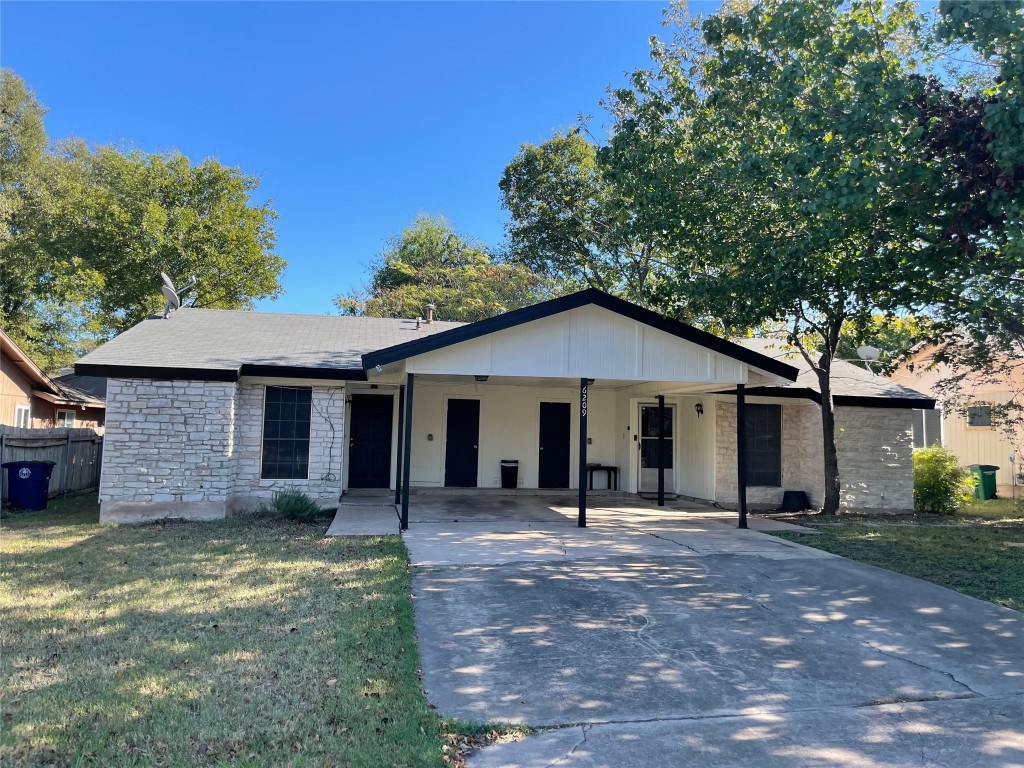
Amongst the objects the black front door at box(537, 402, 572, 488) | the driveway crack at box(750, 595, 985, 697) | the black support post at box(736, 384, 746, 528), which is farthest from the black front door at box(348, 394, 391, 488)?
the driveway crack at box(750, 595, 985, 697)

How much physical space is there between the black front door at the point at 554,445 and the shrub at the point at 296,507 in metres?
6.05

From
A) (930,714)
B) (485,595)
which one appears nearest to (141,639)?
(485,595)

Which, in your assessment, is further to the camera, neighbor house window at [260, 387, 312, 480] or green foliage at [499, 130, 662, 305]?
green foliage at [499, 130, 662, 305]

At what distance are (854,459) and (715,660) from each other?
10603mm

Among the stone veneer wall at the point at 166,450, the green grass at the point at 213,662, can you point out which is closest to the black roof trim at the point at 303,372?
the stone veneer wall at the point at 166,450

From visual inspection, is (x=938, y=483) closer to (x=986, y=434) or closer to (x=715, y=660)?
(x=986, y=434)

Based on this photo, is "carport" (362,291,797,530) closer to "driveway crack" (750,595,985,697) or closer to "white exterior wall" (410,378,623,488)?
"white exterior wall" (410,378,623,488)

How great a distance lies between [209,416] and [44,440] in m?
5.17

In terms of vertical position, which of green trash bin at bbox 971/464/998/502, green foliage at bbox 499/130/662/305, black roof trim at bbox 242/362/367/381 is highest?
green foliage at bbox 499/130/662/305

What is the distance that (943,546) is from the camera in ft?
31.6

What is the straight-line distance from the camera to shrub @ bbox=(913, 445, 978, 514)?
46.1ft

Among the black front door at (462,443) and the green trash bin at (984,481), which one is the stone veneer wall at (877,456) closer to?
the green trash bin at (984,481)

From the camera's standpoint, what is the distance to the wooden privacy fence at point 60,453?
12297 mm

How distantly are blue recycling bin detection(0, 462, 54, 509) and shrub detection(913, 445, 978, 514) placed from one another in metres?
17.5
